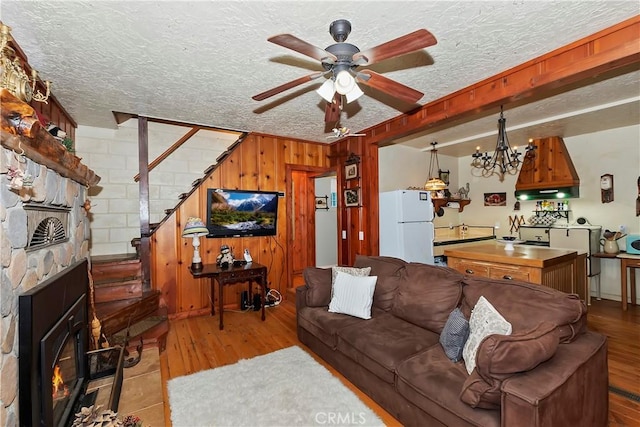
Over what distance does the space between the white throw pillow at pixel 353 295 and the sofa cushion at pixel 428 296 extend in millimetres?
254

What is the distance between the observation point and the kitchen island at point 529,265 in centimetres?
310

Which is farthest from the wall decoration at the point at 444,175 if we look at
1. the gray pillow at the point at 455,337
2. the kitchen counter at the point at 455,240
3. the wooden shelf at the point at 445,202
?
the gray pillow at the point at 455,337

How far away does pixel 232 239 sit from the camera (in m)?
4.35

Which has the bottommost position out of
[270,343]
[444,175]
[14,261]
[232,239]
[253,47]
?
[270,343]

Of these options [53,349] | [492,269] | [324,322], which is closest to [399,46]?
[324,322]

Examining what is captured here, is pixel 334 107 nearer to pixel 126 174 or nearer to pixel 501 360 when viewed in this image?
pixel 501 360

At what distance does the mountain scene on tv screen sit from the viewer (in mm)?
4176

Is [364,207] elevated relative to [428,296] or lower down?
elevated

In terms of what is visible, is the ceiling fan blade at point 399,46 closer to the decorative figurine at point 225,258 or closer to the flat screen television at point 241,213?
the flat screen television at point 241,213

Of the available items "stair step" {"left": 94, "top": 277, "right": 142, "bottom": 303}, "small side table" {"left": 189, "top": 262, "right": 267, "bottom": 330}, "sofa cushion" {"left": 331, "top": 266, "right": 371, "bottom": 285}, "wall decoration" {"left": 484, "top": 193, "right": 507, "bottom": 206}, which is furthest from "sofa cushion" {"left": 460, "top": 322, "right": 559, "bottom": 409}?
"wall decoration" {"left": 484, "top": 193, "right": 507, "bottom": 206}

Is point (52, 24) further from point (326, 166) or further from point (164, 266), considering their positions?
point (326, 166)

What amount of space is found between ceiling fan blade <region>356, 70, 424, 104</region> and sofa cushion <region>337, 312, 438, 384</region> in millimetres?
1771

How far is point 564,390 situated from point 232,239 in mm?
3868

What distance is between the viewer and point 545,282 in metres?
3.07
